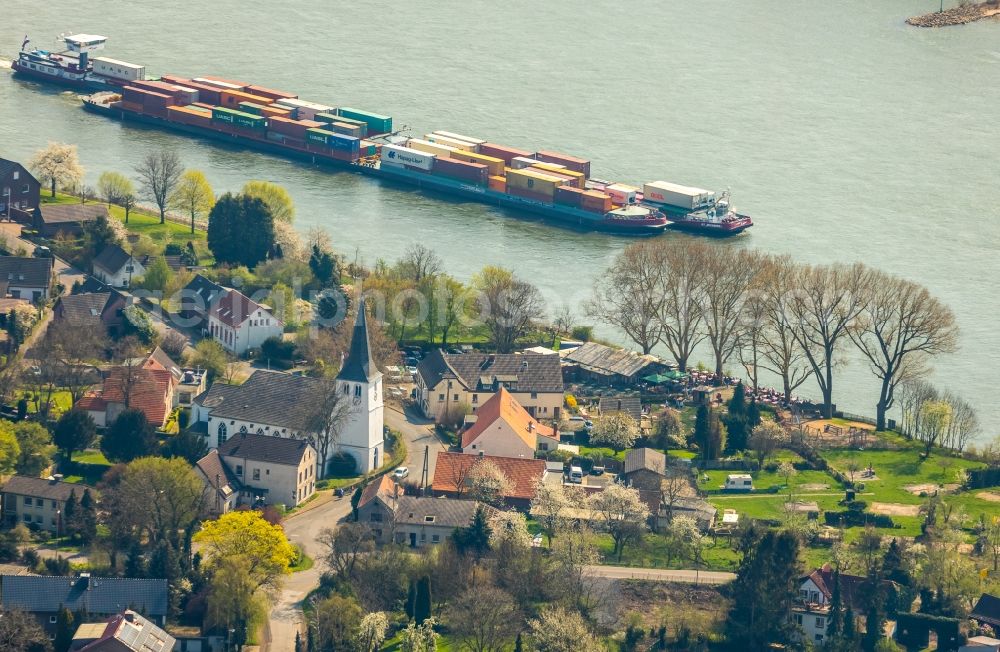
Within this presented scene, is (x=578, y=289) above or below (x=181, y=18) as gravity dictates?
below

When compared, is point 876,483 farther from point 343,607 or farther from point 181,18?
point 181,18

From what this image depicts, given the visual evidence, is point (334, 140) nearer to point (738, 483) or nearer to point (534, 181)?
point (534, 181)

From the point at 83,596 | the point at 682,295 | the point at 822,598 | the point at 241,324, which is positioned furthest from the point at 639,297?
the point at 83,596

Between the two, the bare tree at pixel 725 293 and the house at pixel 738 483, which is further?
the bare tree at pixel 725 293

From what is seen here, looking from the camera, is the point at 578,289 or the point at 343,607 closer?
the point at 343,607

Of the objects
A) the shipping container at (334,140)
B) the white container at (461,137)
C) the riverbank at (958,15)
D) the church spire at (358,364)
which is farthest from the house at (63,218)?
the riverbank at (958,15)

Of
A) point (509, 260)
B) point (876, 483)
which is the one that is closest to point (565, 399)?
point (876, 483)

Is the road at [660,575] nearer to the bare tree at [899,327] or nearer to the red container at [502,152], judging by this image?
the bare tree at [899,327]

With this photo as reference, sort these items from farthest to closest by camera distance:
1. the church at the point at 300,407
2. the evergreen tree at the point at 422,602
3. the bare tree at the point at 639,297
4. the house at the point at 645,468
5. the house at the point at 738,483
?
1. the bare tree at the point at 639,297
2. the house at the point at 738,483
3. the church at the point at 300,407
4. the house at the point at 645,468
5. the evergreen tree at the point at 422,602
